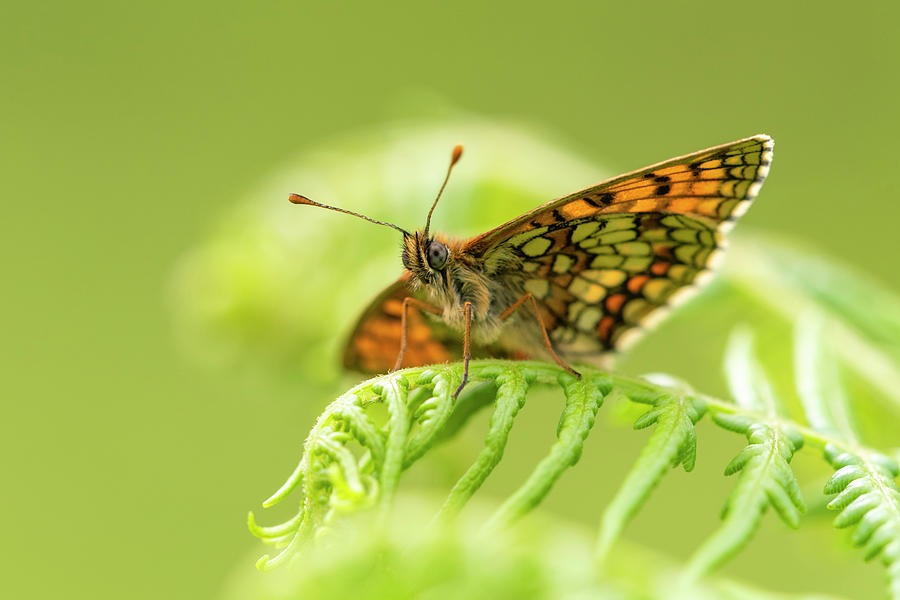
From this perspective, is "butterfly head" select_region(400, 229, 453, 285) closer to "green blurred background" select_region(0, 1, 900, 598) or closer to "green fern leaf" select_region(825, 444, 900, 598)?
"green fern leaf" select_region(825, 444, 900, 598)

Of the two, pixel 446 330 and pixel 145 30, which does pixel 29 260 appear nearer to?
pixel 145 30

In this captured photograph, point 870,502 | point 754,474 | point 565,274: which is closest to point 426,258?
point 565,274

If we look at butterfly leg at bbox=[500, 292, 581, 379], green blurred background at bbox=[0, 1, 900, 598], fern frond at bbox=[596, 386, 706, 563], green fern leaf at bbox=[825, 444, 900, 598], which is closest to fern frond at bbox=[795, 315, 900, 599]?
green fern leaf at bbox=[825, 444, 900, 598]

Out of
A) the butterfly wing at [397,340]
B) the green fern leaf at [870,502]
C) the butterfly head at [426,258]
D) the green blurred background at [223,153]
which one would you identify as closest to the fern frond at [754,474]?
the green fern leaf at [870,502]

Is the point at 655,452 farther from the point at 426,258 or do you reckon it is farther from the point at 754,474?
the point at 426,258

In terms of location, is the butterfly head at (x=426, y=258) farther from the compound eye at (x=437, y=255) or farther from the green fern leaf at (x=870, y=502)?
the green fern leaf at (x=870, y=502)

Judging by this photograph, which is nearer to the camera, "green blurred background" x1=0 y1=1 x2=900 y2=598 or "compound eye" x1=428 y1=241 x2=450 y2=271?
"compound eye" x1=428 y1=241 x2=450 y2=271
